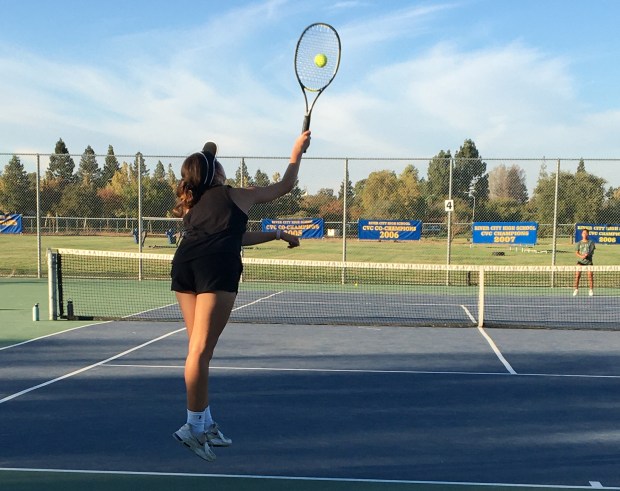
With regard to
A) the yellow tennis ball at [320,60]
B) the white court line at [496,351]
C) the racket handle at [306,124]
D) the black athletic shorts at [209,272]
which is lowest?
the white court line at [496,351]

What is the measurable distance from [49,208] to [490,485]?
27.2 m

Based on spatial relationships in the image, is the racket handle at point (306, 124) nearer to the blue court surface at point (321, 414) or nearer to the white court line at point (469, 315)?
the blue court surface at point (321, 414)

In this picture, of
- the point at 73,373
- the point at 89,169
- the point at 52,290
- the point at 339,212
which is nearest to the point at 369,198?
the point at 339,212

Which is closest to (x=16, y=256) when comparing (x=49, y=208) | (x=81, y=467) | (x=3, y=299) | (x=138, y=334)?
(x=49, y=208)

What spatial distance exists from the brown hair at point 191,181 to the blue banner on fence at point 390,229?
559 inches

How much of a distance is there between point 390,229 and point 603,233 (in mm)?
5901

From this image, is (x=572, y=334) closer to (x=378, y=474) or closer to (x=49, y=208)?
(x=378, y=474)

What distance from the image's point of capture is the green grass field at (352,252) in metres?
26.8

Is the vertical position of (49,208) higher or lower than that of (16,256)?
higher

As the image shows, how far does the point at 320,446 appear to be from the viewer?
440 centimetres

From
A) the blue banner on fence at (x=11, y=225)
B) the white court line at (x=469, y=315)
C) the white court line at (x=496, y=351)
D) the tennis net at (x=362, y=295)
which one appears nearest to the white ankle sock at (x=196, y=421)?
the white court line at (x=496, y=351)

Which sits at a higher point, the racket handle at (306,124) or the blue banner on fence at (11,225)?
the racket handle at (306,124)

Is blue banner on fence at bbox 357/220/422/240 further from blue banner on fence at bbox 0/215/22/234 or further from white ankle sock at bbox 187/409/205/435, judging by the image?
white ankle sock at bbox 187/409/205/435

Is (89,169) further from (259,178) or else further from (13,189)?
(259,178)
